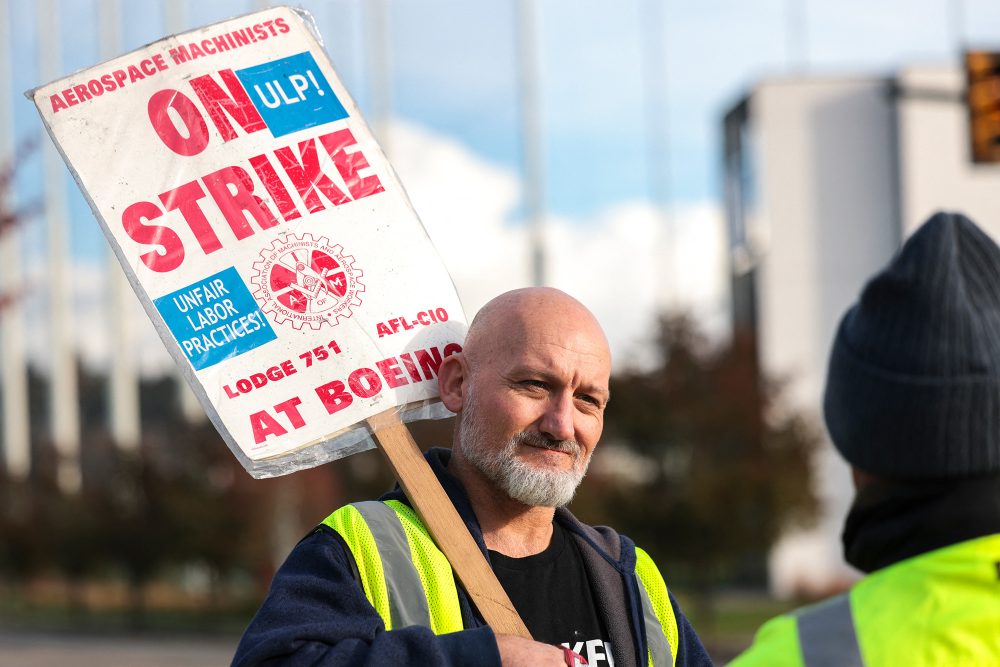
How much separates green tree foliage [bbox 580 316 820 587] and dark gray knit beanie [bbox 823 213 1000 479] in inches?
798

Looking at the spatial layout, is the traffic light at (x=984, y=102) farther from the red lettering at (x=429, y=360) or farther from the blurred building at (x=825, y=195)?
the blurred building at (x=825, y=195)

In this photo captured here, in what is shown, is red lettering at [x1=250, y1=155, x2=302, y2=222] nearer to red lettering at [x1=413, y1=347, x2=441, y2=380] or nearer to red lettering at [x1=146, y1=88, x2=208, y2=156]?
red lettering at [x1=146, y1=88, x2=208, y2=156]

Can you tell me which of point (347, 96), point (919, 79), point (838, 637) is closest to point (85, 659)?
point (347, 96)


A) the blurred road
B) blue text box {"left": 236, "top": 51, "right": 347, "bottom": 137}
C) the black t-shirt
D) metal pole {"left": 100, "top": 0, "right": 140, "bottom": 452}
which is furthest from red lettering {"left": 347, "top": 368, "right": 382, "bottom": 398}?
metal pole {"left": 100, "top": 0, "right": 140, "bottom": 452}

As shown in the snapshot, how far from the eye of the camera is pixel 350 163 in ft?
Answer: 10.5

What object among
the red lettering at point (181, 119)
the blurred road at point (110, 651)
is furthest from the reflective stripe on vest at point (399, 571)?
the blurred road at point (110, 651)

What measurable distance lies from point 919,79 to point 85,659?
83.5 ft

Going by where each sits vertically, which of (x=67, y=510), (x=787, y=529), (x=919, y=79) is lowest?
(x=67, y=510)

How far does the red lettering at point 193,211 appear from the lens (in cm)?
307

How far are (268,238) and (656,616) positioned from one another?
1220 mm

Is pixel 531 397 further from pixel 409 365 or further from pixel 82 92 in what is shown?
pixel 82 92

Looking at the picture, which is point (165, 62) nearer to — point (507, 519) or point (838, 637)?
point (507, 519)

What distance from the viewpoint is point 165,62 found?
123 inches

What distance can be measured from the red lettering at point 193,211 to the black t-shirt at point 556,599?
37.2 inches
